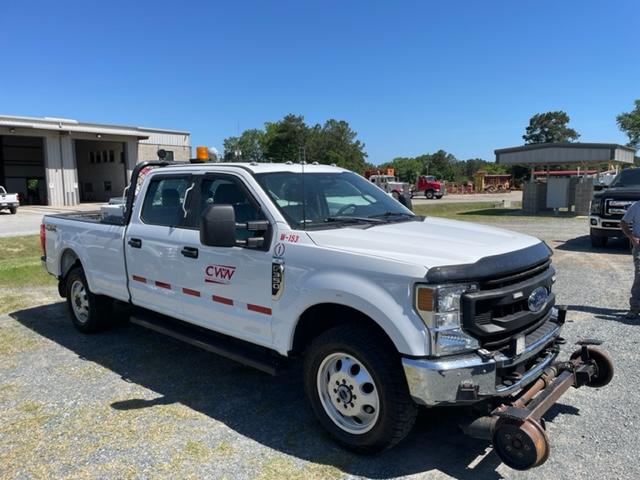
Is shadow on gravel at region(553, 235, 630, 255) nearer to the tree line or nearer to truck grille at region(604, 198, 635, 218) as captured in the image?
truck grille at region(604, 198, 635, 218)

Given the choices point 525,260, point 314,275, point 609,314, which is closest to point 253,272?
point 314,275

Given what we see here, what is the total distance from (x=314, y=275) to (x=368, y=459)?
50.0 inches

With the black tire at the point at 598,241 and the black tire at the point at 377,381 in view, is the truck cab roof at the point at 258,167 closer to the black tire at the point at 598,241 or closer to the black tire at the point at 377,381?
the black tire at the point at 377,381

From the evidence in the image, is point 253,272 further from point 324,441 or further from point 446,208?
point 446,208

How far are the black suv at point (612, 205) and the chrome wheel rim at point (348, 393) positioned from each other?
10738mm

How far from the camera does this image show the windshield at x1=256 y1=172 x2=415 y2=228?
4.12 m

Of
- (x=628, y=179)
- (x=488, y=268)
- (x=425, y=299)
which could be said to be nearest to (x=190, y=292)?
(x=425, y=299)

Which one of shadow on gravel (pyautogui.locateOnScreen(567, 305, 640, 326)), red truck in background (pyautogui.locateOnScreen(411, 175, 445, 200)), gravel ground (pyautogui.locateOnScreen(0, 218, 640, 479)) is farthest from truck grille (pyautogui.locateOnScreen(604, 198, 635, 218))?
red truck in background (pyautogui.locateOnScreen(411, 175, 445, 200))

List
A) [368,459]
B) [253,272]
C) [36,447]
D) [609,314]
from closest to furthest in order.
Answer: [368,459]
[36,447]
[253,272]
[609,314]

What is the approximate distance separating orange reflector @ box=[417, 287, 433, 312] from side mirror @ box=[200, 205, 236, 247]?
55.4 inches

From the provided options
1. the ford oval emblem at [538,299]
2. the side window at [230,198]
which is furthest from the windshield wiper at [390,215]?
the ford oval emblem at [538,299]

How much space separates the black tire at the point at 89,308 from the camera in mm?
6070

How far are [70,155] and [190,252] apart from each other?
3375 cm

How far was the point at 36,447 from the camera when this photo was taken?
370cm
